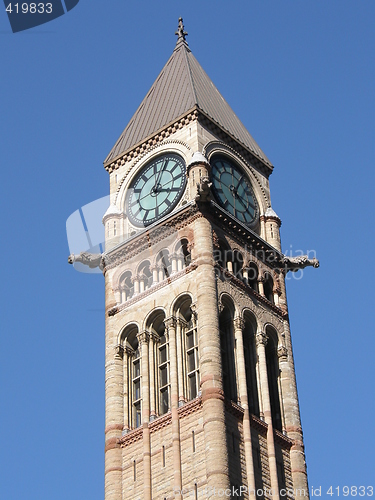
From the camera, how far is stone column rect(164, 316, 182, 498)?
155 feet

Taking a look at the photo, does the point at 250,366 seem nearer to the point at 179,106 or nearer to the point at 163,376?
the point at 163,376

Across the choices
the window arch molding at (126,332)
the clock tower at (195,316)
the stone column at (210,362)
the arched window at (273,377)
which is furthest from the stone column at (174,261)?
the arched window at (273,377)

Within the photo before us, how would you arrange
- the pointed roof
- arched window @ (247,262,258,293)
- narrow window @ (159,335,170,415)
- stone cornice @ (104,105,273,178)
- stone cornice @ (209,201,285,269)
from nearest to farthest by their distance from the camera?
narrow window @ (159,335,170,415)
stone cornice @ (209,201,285,269)
arched window @ (247,262,258,293)
stone cornice @ (104,105,273,178)
the pointed roof

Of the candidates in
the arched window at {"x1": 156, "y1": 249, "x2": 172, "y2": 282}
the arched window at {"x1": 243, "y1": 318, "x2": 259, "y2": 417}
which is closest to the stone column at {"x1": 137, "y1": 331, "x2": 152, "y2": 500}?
the arched window at {"x1": 156, "y1": 249, "x2": 172, "y2": 282}

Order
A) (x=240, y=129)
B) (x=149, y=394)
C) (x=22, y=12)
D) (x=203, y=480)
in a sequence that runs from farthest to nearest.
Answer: (x=240, y=129), (x=149, y=394), (x=203, y=480), (x=22, y=12)

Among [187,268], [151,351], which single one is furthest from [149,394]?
[187,268]

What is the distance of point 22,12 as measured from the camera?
4031 cm

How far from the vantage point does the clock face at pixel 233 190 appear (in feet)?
185

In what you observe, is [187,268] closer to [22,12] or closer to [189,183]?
[189,183]

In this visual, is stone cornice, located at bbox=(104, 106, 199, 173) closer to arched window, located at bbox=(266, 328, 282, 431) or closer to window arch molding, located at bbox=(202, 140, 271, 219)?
window arch molding, located at bbox=(202, 140, 271, 219)

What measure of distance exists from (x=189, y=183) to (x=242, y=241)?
3.51m

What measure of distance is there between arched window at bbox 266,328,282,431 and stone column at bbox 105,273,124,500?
632cm

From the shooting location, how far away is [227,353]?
51.3m

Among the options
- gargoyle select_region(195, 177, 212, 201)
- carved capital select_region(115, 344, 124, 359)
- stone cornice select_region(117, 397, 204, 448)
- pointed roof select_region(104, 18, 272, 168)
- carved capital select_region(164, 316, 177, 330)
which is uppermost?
pointed roof select_region(104, 18, 272, 168)
